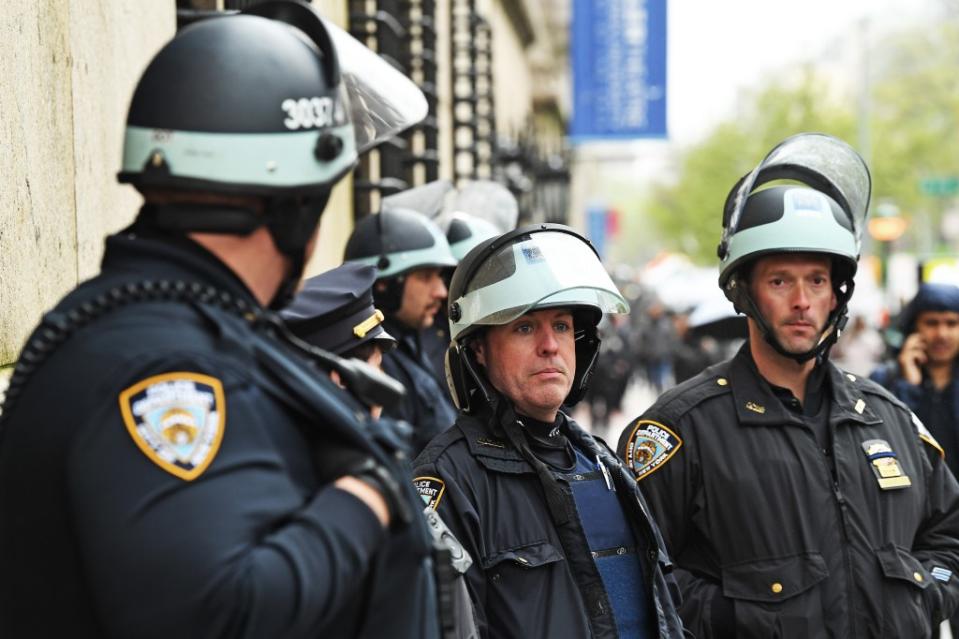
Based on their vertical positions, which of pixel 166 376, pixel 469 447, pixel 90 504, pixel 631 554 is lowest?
pixel 631 554

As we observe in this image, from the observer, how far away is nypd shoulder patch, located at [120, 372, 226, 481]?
70.4 inches

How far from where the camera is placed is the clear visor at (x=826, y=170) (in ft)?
15.0

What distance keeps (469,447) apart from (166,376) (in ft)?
5.44

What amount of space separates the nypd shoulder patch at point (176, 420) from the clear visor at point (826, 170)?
121 inches

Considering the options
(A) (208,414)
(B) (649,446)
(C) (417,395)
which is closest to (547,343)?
(B) (649,446)

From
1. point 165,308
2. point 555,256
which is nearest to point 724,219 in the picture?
point 555,256

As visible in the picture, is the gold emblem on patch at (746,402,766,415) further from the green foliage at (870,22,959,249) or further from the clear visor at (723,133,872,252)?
the green foliage at (870,22,959,249)

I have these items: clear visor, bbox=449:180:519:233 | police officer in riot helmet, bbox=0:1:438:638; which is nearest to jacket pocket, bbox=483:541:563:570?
police officer in riot helmet, bbox=0:1:438:638

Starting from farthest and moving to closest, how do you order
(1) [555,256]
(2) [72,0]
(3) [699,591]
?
(2) [72,0] < (3) [699,591] < (1) [555,256]

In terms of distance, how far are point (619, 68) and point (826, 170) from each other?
14.7 m

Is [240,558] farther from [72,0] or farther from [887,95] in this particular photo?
[887,95]

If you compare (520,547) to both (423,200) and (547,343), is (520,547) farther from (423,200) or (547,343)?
(423,200)

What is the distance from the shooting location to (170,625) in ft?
5.72

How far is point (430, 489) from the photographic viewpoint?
330 cm
